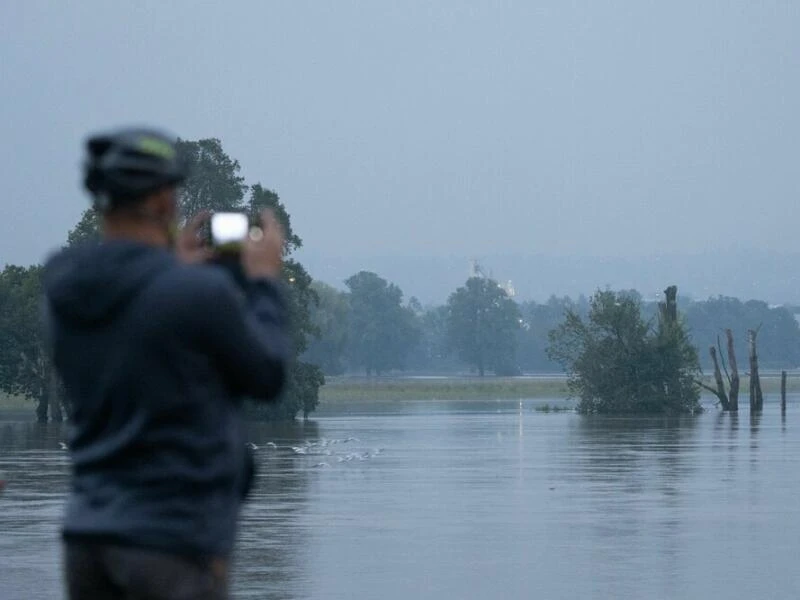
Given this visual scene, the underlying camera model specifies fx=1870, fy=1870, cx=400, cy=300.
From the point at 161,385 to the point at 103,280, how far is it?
30 centimetres

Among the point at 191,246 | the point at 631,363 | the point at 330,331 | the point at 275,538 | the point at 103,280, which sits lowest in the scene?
the point at 275,538

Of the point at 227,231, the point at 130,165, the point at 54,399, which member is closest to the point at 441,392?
the point at 54,399

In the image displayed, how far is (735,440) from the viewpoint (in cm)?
3781

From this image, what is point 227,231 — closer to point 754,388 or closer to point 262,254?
point 262,254

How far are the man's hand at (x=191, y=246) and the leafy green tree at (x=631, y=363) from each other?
2393 inches

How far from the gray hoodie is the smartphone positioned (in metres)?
0.16

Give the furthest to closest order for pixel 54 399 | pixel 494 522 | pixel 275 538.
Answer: pixel 54 399
pixel 494 522
pixel 275 538

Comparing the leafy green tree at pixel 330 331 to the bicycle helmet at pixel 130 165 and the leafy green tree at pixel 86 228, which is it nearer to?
the leafy green tree at pixel 86 228

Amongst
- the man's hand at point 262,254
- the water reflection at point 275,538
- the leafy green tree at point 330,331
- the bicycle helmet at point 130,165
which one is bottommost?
the water reflection at point 275,538

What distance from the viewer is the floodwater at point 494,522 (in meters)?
13.3

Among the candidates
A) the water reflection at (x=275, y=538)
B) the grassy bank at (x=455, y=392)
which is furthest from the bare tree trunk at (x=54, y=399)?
the grassy bank at (x=455, y=392)

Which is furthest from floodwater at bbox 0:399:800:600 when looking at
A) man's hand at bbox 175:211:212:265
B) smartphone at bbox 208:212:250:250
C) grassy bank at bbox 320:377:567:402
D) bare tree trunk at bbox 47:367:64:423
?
grassy bank at bbox 320:377:567:402

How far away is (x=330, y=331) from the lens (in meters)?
174

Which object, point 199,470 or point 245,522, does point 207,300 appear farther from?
point 245,522
